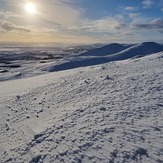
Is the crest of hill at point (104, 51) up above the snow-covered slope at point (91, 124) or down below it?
below

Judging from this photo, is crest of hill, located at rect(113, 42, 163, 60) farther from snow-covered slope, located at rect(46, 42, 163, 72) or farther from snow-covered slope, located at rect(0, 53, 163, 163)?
snow-covered slope, located at rect(0, 53, 163, 163)

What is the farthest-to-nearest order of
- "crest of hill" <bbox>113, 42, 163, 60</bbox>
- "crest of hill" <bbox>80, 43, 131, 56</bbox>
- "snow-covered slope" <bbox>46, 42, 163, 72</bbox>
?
"crest of hill" <bbox>80, 43, 131, 56</bbox>
"crest of hill" <bbox>113, 42, 163, 60</bbox>
"snow-covered slope" <bbox>46, 42, 163, 72</bbox>

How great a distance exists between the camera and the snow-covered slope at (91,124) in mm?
6887

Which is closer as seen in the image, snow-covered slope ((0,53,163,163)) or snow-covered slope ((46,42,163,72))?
snow-covered slope ((0,53,163,163))

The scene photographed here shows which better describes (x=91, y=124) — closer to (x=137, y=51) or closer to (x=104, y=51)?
(x=137, y=51)

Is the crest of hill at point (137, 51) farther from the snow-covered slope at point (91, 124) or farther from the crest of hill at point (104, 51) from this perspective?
the snow-covered slope at point (91, 124)

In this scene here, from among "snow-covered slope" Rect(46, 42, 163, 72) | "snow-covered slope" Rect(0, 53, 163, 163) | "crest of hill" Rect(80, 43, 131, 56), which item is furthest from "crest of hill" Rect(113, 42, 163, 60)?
"snow-covered slope" Rect(0, 53, 163, 163)

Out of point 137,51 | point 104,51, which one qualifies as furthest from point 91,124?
point 104,51

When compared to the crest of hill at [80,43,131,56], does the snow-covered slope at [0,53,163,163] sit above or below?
above

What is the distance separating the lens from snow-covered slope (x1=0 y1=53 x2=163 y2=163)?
689 centimetres

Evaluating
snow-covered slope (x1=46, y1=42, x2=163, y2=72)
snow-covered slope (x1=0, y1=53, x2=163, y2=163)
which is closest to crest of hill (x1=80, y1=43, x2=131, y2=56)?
snow-covered slope (x1=46, y1=42, x2=163, y2=72)

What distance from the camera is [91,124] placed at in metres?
8.61

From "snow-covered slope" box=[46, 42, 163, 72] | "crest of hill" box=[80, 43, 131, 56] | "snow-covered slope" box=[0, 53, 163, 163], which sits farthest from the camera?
"crest of hill" box=[80, 43, 131, 56]

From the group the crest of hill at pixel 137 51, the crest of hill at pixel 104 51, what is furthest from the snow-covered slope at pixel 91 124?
the crest of hill at pixel 104 51
